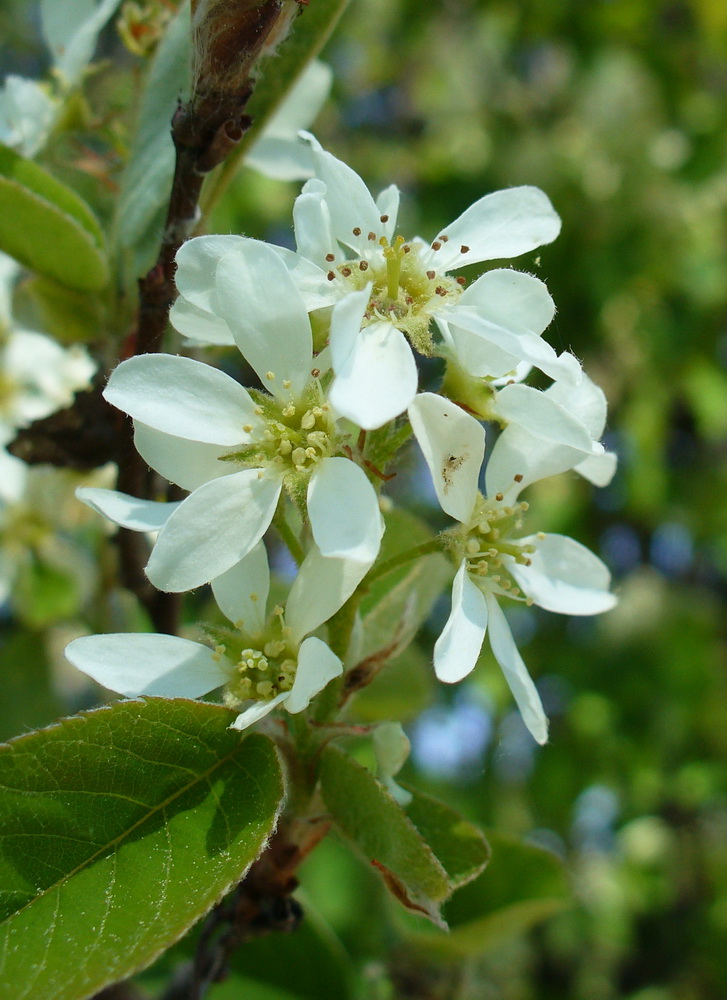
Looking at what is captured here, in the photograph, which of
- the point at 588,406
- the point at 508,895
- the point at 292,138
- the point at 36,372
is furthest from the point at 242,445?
the point at 36,372

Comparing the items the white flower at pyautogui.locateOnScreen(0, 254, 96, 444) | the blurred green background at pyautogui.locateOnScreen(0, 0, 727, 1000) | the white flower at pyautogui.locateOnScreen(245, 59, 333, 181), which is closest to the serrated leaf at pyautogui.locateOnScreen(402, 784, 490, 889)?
the white flower at pyautogui.locateOnScreen(245, 59, 333, 181)

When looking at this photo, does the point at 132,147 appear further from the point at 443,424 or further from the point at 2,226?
the point at 443,424

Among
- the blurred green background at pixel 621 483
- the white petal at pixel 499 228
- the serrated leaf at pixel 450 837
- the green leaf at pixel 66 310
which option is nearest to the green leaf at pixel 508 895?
the serrated leaf at pixel 450 837

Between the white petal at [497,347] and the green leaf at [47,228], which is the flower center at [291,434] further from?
the green leaf at [47,228]

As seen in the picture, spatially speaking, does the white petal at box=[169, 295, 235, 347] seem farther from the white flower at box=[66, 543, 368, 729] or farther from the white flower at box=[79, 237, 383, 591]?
the white flower at box=[66, 543, 368, 729]

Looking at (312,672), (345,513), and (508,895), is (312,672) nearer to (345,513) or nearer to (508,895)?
(345,513)

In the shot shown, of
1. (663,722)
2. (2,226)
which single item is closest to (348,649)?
(2,226)
